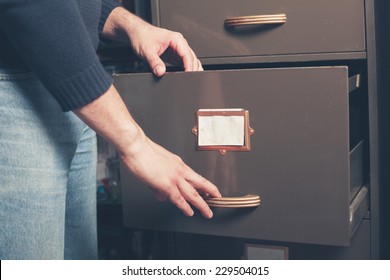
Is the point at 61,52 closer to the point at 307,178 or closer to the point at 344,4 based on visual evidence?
the point at 307,178

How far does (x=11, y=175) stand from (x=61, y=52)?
0.59ft

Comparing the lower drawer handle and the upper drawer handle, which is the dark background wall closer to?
the upper drawer handle

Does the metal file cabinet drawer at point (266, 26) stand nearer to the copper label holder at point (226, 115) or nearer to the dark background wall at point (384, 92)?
the dark background wall at point (384, 92)

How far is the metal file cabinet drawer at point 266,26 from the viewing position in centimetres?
101

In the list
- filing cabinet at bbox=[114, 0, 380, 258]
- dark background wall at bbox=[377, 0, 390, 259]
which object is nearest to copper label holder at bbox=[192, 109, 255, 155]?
filing cabinet at bbox=[114, 0, 380, 258]

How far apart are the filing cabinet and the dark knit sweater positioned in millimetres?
193

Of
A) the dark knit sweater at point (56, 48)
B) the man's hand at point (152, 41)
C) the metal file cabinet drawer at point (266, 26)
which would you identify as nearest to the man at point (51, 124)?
the dark knit sweater at point (56, 48)

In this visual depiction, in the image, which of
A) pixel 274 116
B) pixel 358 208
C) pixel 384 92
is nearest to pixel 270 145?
pixel 274 116

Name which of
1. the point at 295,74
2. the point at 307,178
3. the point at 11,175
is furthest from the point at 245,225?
the point at 11,175

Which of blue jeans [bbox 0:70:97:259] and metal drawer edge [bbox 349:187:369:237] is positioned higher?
blue jeans [bbox 0:70:97:259]

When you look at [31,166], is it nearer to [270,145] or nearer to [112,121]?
[112,121]

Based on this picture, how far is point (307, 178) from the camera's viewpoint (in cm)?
87

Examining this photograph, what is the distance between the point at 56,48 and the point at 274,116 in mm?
333

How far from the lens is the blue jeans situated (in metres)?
0.76
